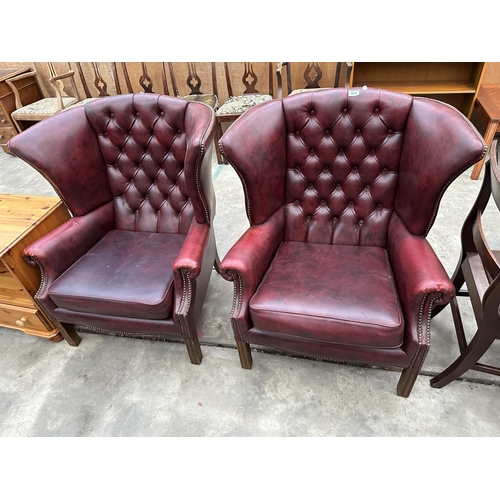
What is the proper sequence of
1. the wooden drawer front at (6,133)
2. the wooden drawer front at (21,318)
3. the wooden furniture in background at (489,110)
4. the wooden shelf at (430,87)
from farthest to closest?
the wooden drawer front at (6,133), the wooden shelf at (430,87), the wooden furniture in background at (489,110), the wooden drawer front at (21,318)

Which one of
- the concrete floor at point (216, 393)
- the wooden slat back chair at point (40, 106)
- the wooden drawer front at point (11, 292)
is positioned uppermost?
the wooden slat back chair at point (40, 106)

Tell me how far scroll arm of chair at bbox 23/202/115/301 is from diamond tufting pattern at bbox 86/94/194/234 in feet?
0.44

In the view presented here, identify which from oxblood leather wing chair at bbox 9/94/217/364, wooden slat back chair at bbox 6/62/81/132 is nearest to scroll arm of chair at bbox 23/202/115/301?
oxblood leather wing chair at bbox 9/94/217/364

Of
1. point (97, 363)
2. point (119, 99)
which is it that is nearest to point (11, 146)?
point (119, 99)

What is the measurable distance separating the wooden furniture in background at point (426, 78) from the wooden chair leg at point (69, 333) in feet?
9.93

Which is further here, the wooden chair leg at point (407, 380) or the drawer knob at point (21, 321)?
the drawer knob at point (21, 321)

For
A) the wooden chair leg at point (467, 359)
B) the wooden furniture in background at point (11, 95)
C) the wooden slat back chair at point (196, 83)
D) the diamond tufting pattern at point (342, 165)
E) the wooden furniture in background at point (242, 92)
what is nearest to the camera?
the wooden chair leg at point (467, 359)

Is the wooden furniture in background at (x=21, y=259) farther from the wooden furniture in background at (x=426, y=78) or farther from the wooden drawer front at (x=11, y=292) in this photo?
the wooden furniture in background at (x=426, y=78)

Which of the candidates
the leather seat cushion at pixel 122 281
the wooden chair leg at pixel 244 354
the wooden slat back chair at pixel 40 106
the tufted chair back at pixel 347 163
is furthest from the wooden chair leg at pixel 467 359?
the wooden slat back chair at pixel 40 106

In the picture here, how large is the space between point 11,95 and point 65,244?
118 inches

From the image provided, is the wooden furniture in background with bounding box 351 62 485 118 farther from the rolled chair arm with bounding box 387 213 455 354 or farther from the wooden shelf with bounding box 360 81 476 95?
the rolled chair arm with bounding box 387 213 455 354

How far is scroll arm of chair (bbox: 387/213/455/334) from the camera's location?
4.10 feet

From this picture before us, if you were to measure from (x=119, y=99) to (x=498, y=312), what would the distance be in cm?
192

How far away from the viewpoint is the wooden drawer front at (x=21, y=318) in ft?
6.03
